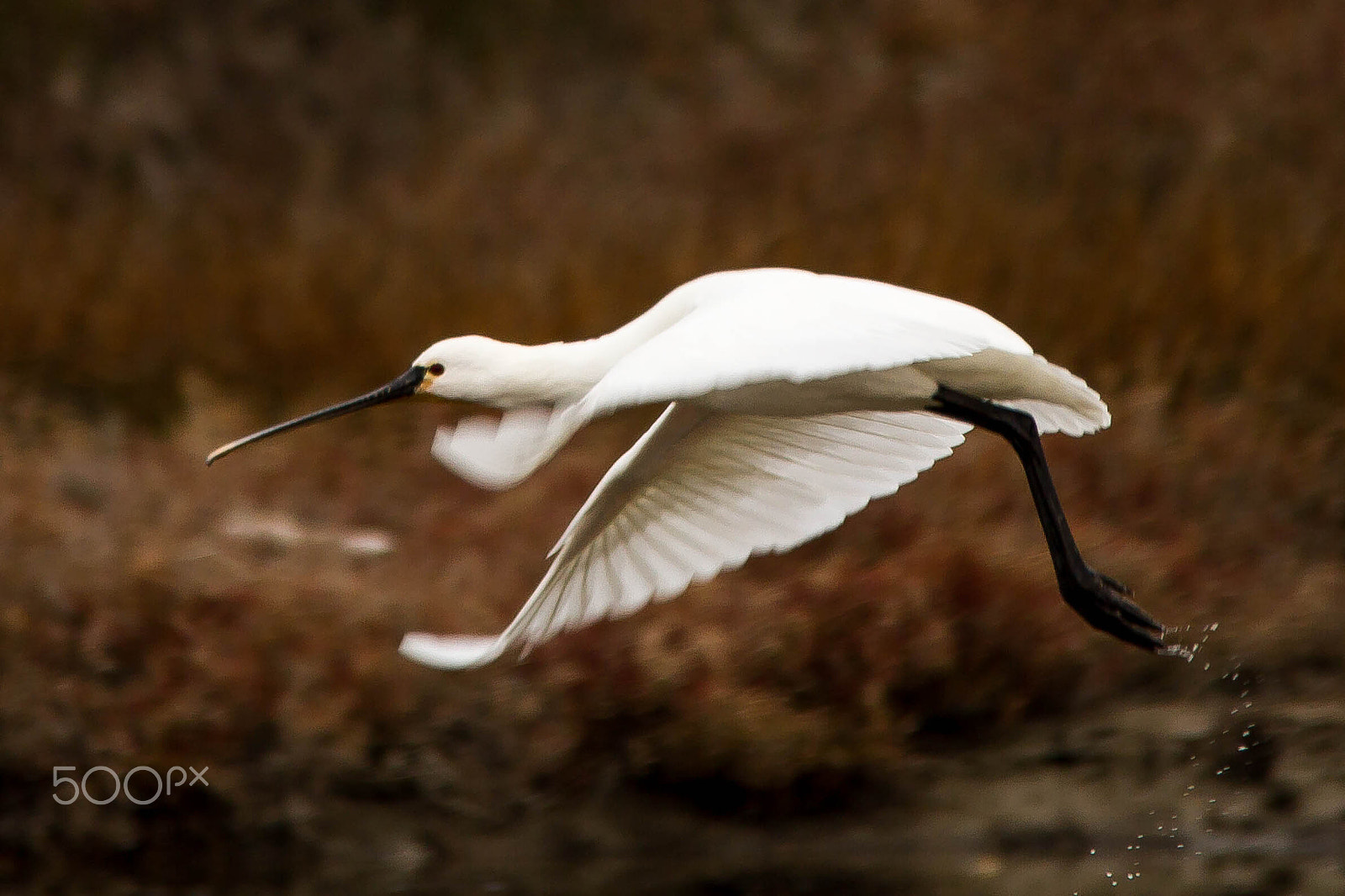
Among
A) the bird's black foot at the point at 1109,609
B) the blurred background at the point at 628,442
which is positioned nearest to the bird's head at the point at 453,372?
the bird's black foot at the point at 1109,609

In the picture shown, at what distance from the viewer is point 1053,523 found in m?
5.06

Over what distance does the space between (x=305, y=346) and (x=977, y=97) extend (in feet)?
14.1

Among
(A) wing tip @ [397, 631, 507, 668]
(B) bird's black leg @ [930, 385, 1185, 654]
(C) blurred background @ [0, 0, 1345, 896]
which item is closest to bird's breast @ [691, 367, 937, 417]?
(B) bird's black leg @ [930, 385, 1185, 654]

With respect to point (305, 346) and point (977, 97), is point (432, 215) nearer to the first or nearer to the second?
point (305, 346)

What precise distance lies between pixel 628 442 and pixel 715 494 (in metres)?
3.38

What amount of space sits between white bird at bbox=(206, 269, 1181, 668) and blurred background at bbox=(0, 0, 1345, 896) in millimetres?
1513

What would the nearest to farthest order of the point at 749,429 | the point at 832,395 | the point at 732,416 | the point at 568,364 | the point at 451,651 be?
the point at 451,651
the point at 832,395
the point at 568,364
the point at 732,416
the point at 749,429

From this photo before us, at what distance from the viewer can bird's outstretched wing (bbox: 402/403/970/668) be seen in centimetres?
501

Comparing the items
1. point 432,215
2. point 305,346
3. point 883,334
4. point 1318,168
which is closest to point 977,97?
point 1318,168

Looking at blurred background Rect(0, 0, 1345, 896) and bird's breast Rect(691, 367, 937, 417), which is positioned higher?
blurred background Rect(0, 0, 1345, 896)

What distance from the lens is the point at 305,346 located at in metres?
9.45

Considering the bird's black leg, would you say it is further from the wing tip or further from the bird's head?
the wing tip

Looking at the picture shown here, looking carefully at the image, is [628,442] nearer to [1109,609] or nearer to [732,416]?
[732,416]

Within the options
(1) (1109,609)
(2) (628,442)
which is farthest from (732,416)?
(2) (628,442)
